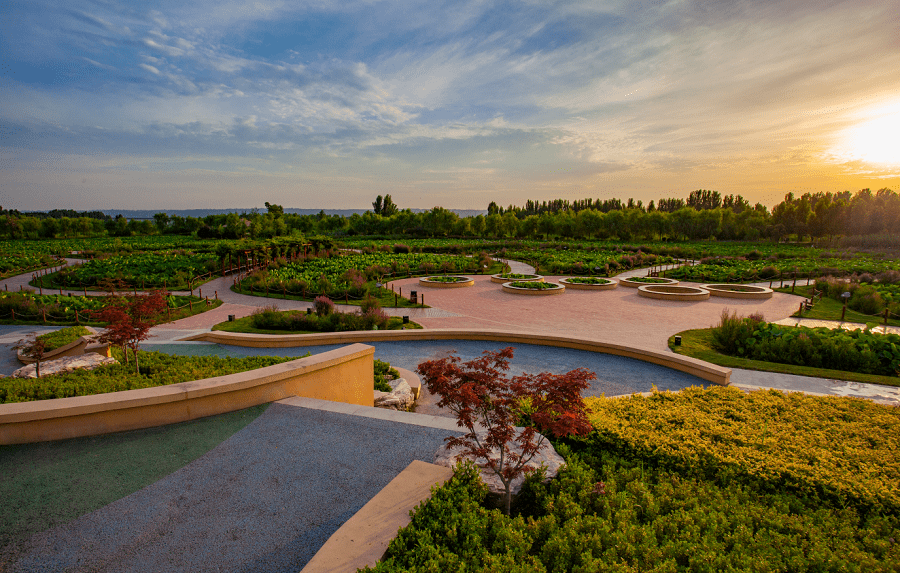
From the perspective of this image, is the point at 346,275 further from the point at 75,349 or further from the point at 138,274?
the point at 138,274

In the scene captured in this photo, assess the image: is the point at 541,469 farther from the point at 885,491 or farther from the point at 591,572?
the point at 885,491

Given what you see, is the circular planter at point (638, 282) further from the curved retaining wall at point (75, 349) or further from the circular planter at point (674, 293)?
the curved retaining wall at point (75, 349)

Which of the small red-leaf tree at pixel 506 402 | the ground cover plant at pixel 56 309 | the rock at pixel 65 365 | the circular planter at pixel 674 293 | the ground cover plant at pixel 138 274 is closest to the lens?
the small red-leaf tree at pixel 506 402

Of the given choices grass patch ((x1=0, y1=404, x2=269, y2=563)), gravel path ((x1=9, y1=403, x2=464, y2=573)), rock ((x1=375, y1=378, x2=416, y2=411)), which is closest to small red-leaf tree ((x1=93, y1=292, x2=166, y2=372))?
grass patch ((x1=0, y1=404, x2=269, y2=563))

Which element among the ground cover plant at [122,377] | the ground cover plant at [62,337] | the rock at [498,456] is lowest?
the ground cover plant at [62,337]

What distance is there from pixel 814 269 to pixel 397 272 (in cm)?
3221

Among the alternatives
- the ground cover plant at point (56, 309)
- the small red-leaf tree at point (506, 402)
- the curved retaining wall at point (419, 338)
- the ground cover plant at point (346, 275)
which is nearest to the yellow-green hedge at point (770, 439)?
the small red-leaf tree at point (506, 402)

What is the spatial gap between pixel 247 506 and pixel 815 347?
1464 centimetres

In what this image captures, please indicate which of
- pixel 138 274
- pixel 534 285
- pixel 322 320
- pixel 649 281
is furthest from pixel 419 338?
pixel 138 274

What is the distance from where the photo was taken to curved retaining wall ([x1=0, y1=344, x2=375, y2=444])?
5160 mm

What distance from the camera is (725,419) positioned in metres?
6.32

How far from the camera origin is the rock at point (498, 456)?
14.6 ft

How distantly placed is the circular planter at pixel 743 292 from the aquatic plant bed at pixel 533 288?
8219 mm

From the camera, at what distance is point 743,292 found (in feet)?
74.3
